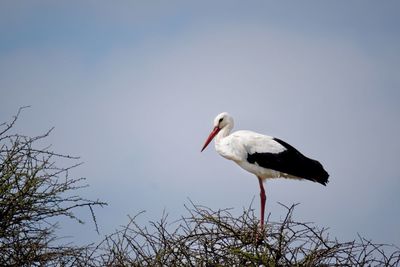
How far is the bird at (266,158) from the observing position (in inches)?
379

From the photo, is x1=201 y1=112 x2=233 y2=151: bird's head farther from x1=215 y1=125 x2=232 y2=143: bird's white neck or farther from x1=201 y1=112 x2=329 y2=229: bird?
x1=201 y1=112 x2=329 y2=229: bird

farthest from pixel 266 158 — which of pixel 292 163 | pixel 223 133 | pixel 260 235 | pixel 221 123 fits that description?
pixel 260 235

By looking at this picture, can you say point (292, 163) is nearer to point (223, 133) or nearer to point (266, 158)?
point (266, 158)

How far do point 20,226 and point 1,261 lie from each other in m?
0.35

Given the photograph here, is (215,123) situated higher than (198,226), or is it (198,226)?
(215,123)

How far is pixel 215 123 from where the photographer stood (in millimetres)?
10656

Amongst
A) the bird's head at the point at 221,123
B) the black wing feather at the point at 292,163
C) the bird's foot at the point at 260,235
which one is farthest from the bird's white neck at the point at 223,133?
the bird's foot at the point at 260,235

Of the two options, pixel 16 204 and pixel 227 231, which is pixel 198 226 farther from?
pixel 16 204

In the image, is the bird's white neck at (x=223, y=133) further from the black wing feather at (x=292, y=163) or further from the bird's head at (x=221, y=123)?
the black wing feather at (x=292, y=163)

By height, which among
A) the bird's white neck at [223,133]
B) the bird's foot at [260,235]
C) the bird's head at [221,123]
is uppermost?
the bird's head at [221,123]


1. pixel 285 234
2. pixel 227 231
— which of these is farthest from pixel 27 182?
pixel 285 234

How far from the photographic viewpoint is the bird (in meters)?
9.63

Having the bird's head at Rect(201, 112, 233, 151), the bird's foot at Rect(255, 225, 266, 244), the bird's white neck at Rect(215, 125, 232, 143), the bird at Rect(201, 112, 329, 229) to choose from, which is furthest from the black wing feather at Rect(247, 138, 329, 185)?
the bird's foot at Rect(255, 225, 266, 244)

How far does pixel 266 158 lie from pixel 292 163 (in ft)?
1.16
